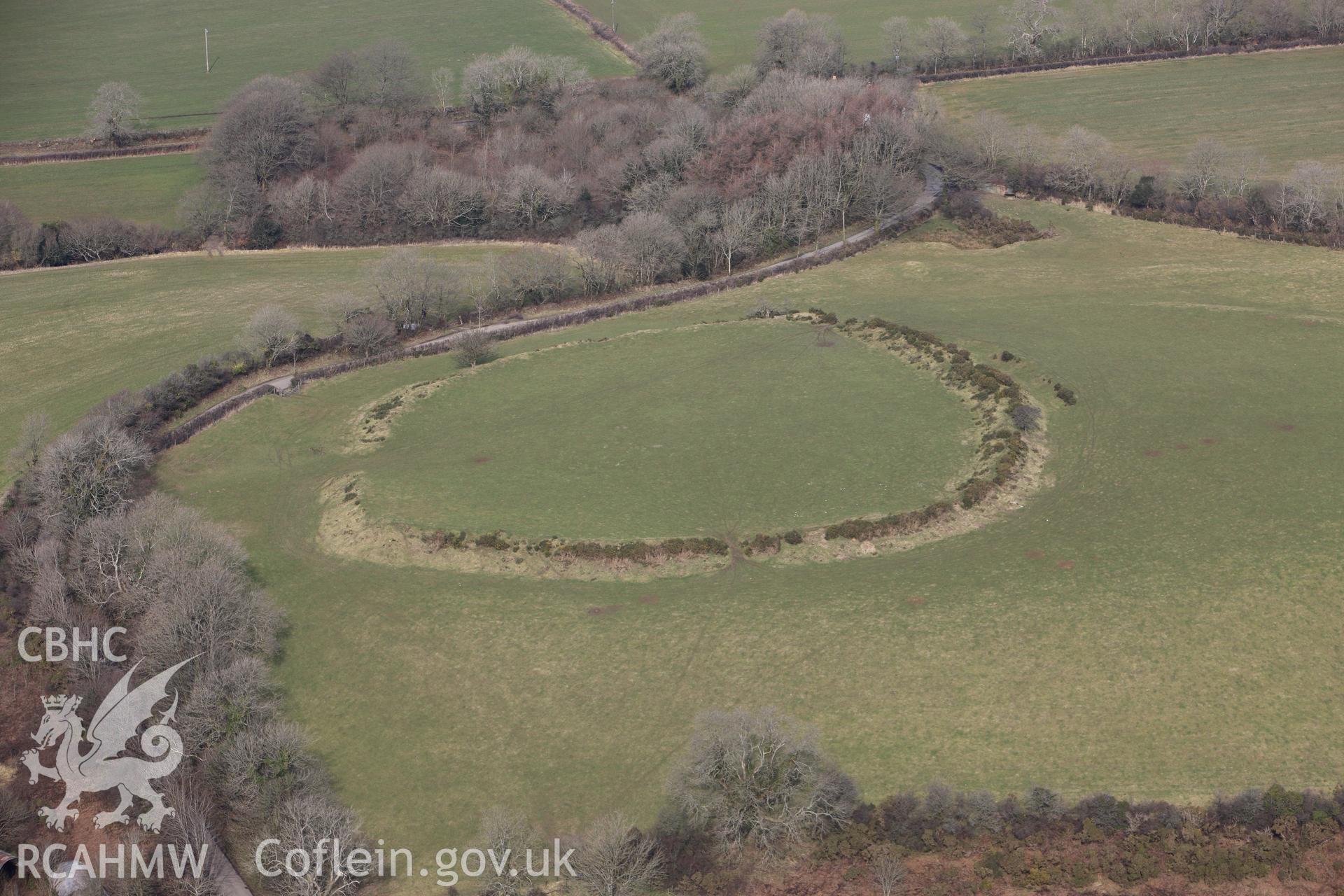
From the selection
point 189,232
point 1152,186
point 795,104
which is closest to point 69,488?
point 189,232

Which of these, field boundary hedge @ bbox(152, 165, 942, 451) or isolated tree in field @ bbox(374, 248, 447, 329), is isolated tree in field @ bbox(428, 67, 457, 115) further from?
field boundary hedge @ bbox(152, 165, 942, 451)

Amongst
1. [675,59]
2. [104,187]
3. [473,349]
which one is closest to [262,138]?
[104,187]

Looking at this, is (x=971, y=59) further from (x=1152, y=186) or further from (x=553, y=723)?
(x=553, y=723)

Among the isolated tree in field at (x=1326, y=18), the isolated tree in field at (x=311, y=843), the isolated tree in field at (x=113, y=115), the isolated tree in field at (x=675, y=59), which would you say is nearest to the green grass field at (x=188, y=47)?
the isolated tree in field at (x=113, y=115)

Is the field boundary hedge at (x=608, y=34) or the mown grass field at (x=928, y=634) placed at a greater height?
the field boundary hedge at (x=608, y=34)

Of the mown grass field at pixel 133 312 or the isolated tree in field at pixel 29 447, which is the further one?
the mown grass field at pixel 133 312

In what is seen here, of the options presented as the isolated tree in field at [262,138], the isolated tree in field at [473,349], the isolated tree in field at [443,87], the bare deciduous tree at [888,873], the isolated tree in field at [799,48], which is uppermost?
the isolated tree in field at [799,48]

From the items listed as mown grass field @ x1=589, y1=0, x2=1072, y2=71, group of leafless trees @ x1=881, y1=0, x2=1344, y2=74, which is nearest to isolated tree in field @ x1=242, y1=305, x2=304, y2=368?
mown grass field @ x1=589, y1=0, x2=1072, y2=71

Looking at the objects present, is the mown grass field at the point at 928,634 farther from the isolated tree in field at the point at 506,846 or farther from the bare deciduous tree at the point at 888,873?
the bare deciduous tree at the point at 888,873
